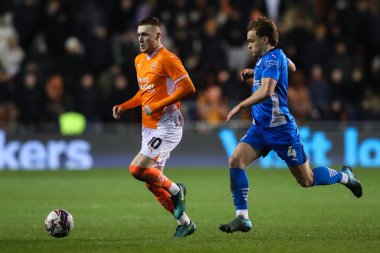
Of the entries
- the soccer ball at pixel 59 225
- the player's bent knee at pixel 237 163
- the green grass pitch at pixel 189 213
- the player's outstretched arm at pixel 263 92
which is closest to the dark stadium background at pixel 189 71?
the green grass pitch at pixel 189 213

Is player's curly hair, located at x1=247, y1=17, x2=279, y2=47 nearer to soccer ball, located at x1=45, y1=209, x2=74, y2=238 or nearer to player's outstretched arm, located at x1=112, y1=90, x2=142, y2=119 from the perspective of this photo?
player's outstretched arm, located at x1=112, y1=90, x2=142, y2=119

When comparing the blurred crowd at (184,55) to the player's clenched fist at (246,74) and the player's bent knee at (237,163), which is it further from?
the player's bent knee at (237,163)

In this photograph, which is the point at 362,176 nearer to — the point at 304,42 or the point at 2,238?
the point at 304,42

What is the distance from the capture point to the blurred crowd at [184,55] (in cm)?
2033

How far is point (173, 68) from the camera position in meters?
9.25

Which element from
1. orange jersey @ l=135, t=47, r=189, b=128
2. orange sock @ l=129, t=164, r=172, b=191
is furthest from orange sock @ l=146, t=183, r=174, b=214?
orange jersey @ l=135, t=47, r=189, b=128

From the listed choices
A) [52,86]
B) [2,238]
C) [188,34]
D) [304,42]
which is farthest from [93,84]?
[2,238]

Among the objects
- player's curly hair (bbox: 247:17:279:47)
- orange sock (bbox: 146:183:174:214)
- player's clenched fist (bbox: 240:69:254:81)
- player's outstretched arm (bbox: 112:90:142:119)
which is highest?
player's curly hair (bbox: 247:17:279:47)

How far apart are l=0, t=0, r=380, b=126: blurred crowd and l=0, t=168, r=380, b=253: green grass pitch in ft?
6.27

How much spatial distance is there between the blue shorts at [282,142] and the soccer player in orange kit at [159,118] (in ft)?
2.79

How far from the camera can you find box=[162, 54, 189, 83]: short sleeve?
30.2ft

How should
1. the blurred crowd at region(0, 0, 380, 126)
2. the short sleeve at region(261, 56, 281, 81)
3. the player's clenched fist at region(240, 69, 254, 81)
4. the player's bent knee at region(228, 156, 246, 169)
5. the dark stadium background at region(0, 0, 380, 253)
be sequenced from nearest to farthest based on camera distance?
1. the short sleeve at region(261, 56, 281, 81)
2. the player's bent knee at region(228, 156, 246, 169)
3. the player's clenched fist at region(240, 69, 254, 81)
4. the dark stadium background at region(0, 0, 380, 253)
5. the blurred crowd at region(0, 0, 380, 126)

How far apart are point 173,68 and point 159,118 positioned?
1.83 feet

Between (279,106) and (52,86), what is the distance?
11.7 meters
